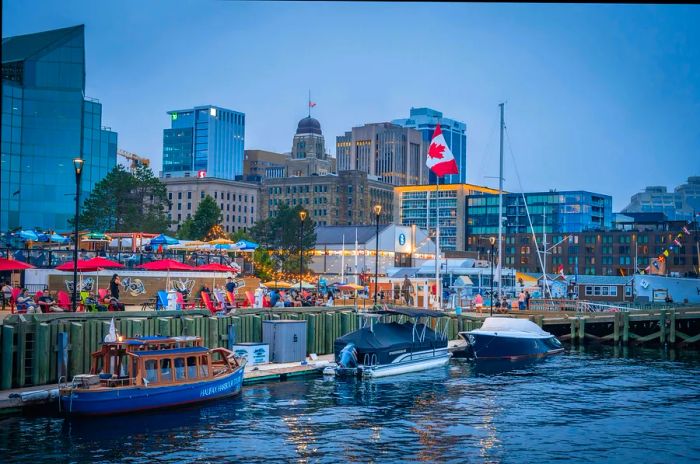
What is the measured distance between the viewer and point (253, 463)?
25.3 meters

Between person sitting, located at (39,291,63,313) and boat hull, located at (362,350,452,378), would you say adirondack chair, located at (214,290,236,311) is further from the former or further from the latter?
boat hull, located at (362,350,452,378)

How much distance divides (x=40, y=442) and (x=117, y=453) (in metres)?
2.91

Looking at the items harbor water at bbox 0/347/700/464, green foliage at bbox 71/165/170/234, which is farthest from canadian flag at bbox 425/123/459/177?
green foliage at bbox 71/165/170/234

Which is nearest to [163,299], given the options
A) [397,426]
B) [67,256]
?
[67,256]

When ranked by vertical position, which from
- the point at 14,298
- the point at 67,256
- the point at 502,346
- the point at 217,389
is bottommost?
the point at 502,346

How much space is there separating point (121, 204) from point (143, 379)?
7938 cm

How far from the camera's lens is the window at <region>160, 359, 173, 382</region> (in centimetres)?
3284

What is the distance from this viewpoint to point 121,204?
4235 inches

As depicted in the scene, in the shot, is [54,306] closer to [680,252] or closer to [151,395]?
[151,395]

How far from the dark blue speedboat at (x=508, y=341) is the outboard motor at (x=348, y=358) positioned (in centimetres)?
1470

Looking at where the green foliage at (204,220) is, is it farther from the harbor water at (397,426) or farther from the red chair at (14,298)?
the harbor water at (397,426)

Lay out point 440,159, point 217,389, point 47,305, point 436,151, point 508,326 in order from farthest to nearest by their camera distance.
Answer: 1. point 436,151
2. point 440,159
3. point 508,326
4. point 47,305
5. point 217,389

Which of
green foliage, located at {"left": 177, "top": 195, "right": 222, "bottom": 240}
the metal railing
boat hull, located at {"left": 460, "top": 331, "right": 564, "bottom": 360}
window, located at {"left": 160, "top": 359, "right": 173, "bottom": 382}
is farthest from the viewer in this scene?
green foliage, located at {"left": 177, "top": 195, "right": 222, "bottom": 240}

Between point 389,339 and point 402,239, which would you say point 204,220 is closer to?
point 402,239
